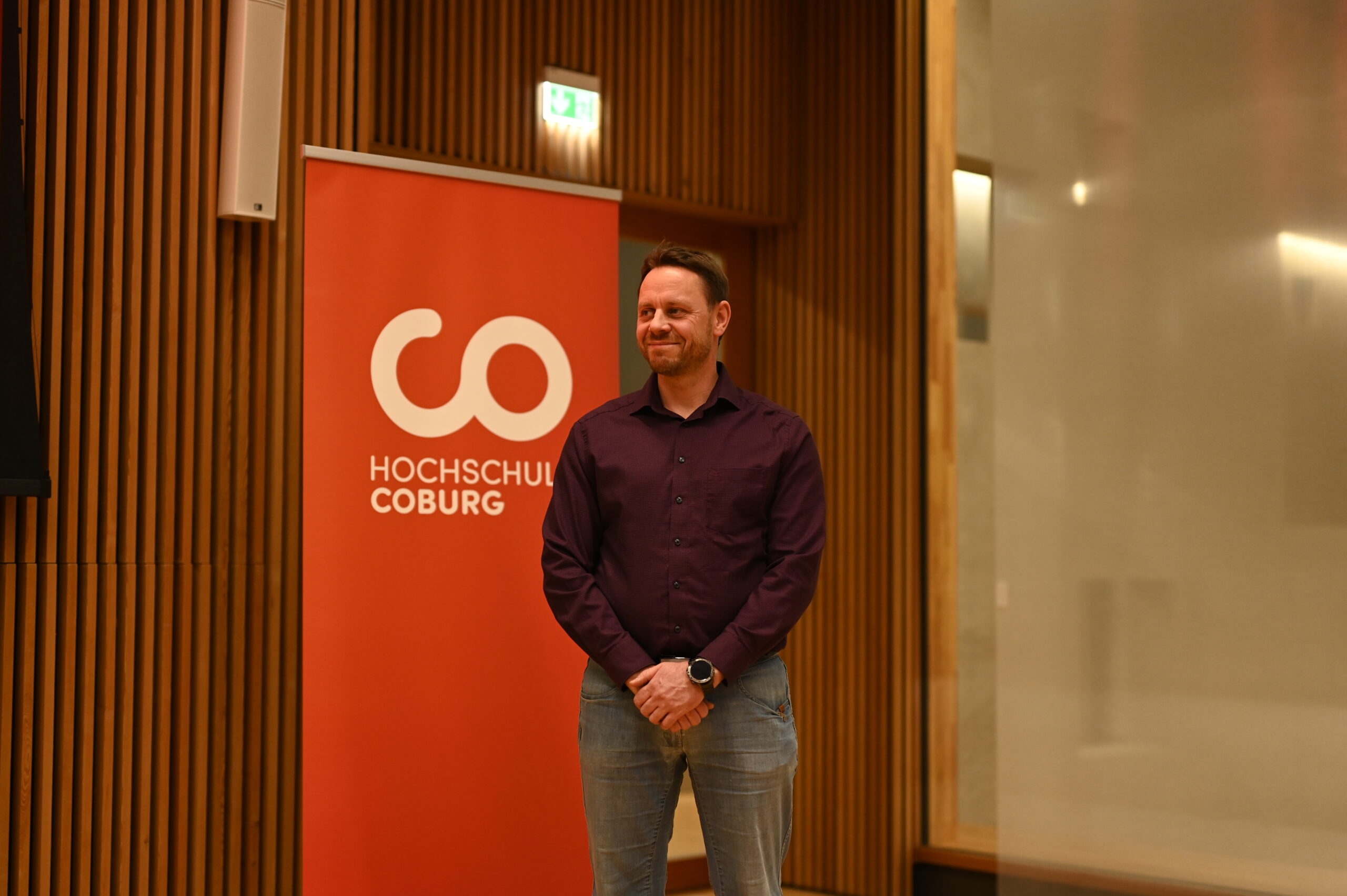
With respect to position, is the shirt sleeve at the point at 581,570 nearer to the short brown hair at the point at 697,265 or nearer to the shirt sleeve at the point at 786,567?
the shirt sleeve at the point at 786,567

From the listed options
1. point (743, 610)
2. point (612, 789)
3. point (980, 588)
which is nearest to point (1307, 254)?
point (980, 588)

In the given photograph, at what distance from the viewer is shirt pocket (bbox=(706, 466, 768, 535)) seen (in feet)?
7.66

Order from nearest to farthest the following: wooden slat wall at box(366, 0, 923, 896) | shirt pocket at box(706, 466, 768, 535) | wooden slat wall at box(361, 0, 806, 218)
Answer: shirt pocket at box(706, 466, 768, 535), wooden slat wall at box(361, 0, 806, 218), wooden slat wall at box(366, 0, 923, 896)

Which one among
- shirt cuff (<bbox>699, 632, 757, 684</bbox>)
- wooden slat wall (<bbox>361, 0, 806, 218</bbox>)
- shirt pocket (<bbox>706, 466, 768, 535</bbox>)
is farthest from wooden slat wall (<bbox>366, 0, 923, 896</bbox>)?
shirt cuff (<bbox>699, 632, 757, 684</bbox>)

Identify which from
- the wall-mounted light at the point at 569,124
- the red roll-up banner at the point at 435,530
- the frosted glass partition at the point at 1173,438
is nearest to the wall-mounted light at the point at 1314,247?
the frosted glass partition at the point at 1173,438

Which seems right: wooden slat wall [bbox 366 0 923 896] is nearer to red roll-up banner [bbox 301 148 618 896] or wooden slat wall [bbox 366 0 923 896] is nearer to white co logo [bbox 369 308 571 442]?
red roll-up banner [bbox 301 148 618 896]

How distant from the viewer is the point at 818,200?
4812mm

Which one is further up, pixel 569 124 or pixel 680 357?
pixel 569 124

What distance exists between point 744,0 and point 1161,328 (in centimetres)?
222

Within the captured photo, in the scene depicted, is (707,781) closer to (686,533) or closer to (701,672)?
(701,672)

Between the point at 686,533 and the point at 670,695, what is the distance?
31 centimetres

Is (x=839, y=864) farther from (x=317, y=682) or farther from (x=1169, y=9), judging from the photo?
(x=1169, y=9)

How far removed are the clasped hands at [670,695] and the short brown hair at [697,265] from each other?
708 mm

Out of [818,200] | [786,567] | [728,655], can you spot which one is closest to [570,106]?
[818,200]
